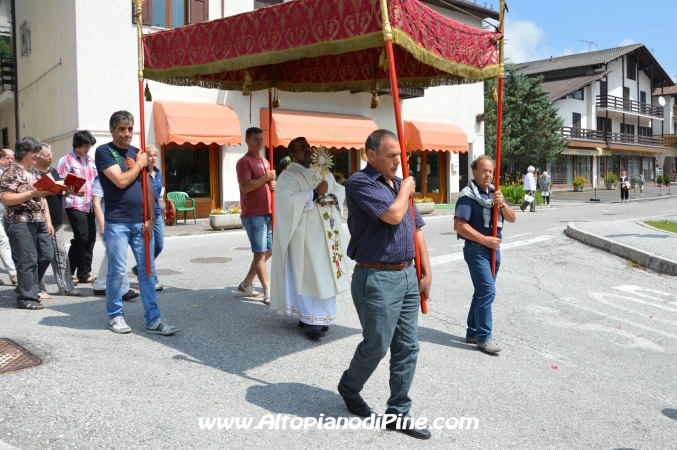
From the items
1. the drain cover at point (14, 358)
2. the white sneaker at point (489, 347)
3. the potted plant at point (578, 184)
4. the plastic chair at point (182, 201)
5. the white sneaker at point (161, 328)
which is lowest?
the white sneaker at point (489, 347)

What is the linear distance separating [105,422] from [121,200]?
2.26 meters

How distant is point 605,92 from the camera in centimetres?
5016

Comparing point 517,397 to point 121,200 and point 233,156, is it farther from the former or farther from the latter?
point 233,156

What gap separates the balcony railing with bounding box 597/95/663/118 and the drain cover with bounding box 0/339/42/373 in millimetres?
51016

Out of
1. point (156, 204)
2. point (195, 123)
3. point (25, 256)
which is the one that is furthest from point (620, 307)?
point (195, 123)

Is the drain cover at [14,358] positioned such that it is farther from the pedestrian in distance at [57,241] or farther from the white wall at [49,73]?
the white wall at [49,73]

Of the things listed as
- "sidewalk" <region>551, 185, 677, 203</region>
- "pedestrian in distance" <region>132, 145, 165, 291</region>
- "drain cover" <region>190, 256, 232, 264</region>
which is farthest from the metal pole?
"sidewalk" <region>551, 185, 677, 203</region>

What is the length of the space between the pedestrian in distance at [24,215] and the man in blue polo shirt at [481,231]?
13.7 ft

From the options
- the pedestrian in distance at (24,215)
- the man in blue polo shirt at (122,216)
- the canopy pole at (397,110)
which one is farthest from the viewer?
the pedestrian in distance at (24,215)

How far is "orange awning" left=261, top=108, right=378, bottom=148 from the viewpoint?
18.9 metres

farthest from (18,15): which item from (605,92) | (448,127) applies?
(605,92)

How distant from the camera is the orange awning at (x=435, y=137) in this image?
2359 centimetres

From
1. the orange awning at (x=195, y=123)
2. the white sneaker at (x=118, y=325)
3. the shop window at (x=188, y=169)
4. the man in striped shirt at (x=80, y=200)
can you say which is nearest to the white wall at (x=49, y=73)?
the orange awning at (x=195, y=123)

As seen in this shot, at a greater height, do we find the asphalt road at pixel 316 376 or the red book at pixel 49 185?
the red book at pixel 49 185
